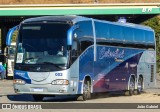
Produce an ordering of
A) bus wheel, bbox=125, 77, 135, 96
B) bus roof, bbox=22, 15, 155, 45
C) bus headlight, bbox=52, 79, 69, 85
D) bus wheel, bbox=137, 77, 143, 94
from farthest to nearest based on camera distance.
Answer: bus wheel, bbox=137, 77, 143, 94 → bus wheel, bbox=125, 77, 135, 96 → bus roof, bbox=22, 15, 155, 45 → bus headlight, bbox=52, 79, 69, 85

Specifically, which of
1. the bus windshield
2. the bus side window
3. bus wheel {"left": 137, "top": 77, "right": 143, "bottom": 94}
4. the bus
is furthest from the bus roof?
bus wheel {"left": 137, "top": 77, "right": 143, "bottom": 94}

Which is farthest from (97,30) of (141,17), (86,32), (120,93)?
(141,17)

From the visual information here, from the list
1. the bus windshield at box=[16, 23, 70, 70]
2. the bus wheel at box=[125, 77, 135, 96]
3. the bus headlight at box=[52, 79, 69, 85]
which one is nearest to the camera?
the bus headlight at box=[52, 79, 69, 85]

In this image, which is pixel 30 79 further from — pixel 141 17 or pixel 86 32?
pixel 141 17

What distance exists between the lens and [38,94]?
20500 mm

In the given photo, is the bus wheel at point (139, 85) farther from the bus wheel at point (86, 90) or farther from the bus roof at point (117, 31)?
the bus wheel at point (86, 90)

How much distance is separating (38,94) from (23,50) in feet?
5.78

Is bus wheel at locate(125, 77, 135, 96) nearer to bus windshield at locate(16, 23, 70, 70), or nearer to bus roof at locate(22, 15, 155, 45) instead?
bus roof at locate(22, 15, 155, 45)

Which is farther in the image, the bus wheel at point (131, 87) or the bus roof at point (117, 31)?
the bus wheel at point (131, 87)

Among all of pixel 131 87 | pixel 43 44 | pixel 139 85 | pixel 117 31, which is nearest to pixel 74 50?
pixel 43 44

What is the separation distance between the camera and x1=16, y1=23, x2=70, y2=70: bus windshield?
20.0 metres

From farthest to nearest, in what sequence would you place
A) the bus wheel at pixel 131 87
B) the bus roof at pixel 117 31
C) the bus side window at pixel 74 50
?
the bus wheel at pixel 131 87, the bus roof at pixel 117 31, the bus side window at pixel 74 50

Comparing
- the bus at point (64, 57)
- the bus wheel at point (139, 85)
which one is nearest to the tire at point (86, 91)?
the bus at point (64, 57)

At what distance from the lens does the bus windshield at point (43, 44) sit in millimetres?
19969
